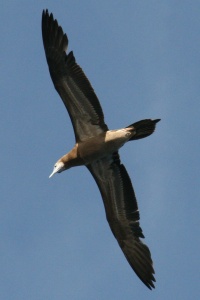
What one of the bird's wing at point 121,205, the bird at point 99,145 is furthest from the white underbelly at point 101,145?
the bird's wing at point 121,205

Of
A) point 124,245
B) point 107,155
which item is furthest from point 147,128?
point 124,245

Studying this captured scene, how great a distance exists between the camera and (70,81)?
24.1 meters

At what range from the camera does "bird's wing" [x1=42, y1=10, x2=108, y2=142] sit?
24031 mm

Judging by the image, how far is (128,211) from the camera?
990 inches

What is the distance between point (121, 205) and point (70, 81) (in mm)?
3293

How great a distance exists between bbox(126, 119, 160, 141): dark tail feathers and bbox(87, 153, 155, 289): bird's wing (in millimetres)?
1047

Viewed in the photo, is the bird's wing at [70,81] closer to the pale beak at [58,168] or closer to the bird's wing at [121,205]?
the pale beak at [58,168]

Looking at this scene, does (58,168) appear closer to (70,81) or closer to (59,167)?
(59,167)

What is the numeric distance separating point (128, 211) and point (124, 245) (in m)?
0.81

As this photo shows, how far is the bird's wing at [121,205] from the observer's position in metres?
24.9

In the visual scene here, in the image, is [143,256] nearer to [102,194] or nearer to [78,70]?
[102,194]

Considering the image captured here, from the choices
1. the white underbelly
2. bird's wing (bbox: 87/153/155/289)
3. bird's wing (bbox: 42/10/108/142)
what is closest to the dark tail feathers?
the white underbelly

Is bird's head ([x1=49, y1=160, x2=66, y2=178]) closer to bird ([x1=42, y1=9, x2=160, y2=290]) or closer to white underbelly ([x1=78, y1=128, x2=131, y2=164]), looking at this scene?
bird ([x1=42, y1=9, x2=160, y2=290])

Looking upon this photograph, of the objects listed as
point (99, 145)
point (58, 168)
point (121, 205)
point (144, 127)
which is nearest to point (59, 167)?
point (58, 168)
